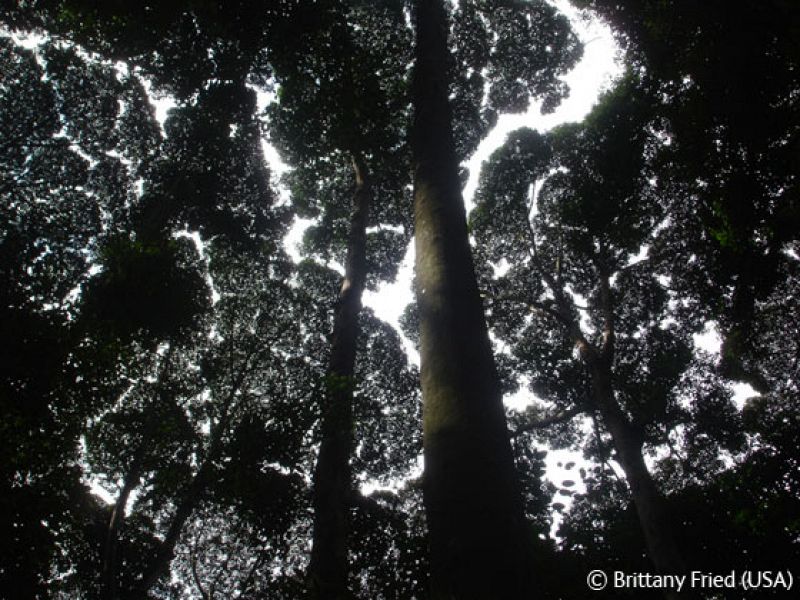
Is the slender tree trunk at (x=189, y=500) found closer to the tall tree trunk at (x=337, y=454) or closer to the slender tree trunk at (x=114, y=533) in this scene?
the slender tree trunk at (x=114, y=533)

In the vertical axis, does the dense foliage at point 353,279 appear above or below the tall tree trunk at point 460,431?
above

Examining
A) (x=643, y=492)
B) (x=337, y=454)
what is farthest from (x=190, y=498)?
(x=643, y=492)

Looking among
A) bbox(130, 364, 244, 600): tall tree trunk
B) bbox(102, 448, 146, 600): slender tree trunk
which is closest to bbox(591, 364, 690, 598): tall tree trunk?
bbox(130, 364, 244, 600): tall tree trunk

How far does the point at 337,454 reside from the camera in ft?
20.5

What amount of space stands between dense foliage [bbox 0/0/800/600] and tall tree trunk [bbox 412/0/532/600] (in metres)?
1.21

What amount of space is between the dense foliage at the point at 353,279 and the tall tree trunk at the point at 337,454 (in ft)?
0.29

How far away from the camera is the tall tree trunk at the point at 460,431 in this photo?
1540mm

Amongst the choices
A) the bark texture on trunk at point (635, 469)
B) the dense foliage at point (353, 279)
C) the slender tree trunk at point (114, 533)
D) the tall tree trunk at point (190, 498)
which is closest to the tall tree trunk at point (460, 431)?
the dense foliage at point (353, 279)

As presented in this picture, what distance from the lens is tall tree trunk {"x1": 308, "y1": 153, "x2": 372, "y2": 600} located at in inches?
214

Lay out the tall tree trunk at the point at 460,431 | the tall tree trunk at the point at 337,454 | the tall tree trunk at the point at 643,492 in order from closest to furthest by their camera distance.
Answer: the tall tree trunk at the point at 460,431
the tall tree trunk at the point at 337,454
the tall tree trunk at the point at 643,492

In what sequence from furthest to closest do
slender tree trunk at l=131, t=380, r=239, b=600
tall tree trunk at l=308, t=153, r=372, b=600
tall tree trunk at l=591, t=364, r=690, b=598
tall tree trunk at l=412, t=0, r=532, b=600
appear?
tall tree trunk at l=591, t=364, r=690, b=598, slender tree trunk at l=131, t=380, r=239, b=600, tall tree trunk at l=308, t=153, r=372, b=600, tall tree trunk at l=412, t=0, r=532, b=600

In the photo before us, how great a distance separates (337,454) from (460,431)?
A: 4.80 m

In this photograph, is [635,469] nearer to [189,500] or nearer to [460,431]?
[189,500]

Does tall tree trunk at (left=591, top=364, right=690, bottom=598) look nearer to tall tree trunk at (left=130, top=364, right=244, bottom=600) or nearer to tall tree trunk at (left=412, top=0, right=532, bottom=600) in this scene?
tall tree trunk at (left=130, top=364, right=244, bottom=600)
